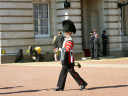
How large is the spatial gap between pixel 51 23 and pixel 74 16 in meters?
1.49

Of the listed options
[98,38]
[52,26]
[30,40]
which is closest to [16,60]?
[30,40]

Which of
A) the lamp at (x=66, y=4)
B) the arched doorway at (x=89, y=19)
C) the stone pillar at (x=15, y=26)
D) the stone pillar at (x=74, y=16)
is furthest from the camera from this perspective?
the arched doorway at (x=89, y=19)

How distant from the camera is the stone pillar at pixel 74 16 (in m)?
23.1

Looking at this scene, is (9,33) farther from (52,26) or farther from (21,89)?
(21,89)

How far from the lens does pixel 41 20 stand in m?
23.7

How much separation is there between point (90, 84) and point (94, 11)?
14580mm

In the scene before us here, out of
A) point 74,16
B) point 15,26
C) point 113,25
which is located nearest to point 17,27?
point 15,26

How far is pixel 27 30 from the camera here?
2256cm

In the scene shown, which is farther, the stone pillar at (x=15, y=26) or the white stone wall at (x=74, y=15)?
the white stone wall at (x=74, y=15)

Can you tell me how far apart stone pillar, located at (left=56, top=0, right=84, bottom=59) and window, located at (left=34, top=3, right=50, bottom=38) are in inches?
30.1

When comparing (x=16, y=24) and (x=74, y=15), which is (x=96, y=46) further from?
(x=16, y=24)

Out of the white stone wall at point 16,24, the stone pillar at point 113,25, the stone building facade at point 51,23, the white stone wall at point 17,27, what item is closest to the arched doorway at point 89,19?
the stone building facade at point 51,23

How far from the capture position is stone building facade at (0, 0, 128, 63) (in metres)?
22.0

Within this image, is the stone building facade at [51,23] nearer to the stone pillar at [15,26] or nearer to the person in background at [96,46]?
the stone pillar at [15,26]
